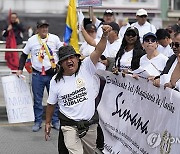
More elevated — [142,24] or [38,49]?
[142,24]

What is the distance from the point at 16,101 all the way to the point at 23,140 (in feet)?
2.80

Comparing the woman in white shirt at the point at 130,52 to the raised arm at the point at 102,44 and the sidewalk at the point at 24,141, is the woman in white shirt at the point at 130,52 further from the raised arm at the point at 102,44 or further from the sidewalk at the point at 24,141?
the sidewalk at the point at 24,141

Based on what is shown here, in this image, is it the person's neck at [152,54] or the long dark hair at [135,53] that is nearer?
the person's neck at [152,54]

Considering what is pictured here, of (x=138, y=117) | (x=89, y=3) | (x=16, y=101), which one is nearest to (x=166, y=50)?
(x=89, y=3)

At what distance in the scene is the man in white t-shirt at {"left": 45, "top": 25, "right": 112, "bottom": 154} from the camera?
17.6 ft

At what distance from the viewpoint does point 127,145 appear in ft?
19.4

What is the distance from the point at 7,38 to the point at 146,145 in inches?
328

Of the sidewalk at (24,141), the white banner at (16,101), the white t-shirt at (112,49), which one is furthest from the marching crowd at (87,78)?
the white banner at (16,101)

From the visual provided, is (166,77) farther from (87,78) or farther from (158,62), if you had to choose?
(158,62)

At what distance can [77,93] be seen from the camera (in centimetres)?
537

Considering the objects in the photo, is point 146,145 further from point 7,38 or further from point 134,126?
point 7,38

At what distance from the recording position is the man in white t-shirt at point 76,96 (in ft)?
17.6

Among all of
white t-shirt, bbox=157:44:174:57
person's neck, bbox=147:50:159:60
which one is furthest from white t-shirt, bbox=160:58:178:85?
white t-shirt, bbox=157:44:174:57

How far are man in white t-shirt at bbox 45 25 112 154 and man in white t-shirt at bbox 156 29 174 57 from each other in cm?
279
